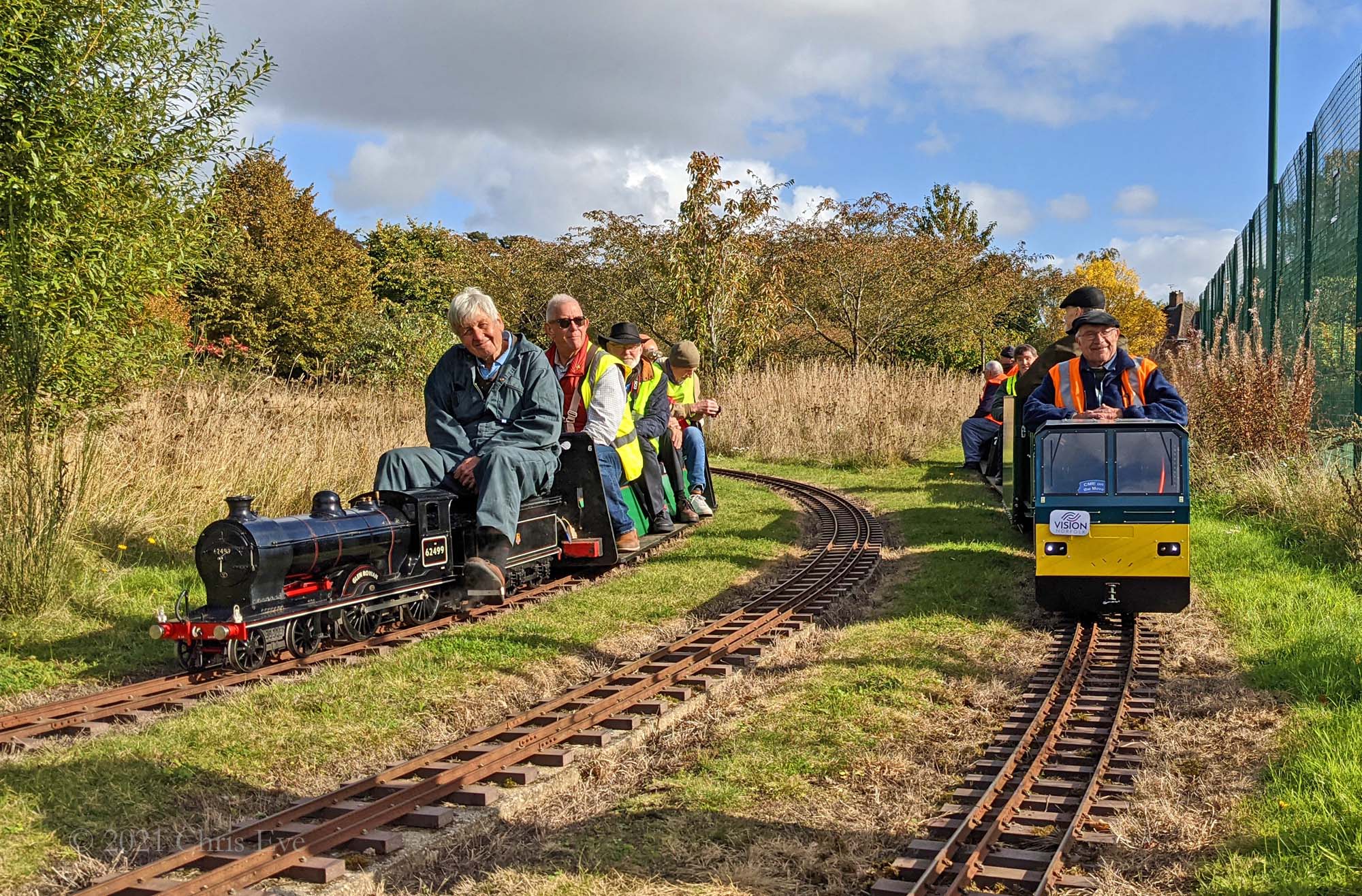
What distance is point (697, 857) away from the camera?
4230 millimetres

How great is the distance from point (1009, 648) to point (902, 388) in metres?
14.2

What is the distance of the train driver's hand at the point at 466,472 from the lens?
7.89m

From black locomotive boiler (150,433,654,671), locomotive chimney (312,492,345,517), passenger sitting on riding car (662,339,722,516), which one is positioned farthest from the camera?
passenger sitting on riding car (662,339,722,516)

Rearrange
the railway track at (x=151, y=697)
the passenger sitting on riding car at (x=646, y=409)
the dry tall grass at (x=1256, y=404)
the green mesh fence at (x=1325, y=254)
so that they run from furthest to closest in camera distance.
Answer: the dry tall grass at (x=1256, y=404) < the green mesh fence at (x=1325, y=254) < the passenger sitting on riding car at (x=646, y=409) < the railway track at (x=151, y=697)

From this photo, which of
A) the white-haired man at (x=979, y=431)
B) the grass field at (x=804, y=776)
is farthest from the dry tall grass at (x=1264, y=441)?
the grass field at (x=804, y=776)

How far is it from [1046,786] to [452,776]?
100 inches

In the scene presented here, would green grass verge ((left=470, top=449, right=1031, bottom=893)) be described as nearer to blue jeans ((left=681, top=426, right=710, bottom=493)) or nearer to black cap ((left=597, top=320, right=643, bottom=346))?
black cap ((left=597, top=320, right=643, bottom=346))

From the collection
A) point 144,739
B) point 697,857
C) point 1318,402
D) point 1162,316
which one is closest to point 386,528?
point 144,739

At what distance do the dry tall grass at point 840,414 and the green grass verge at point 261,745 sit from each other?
12464 millimetres

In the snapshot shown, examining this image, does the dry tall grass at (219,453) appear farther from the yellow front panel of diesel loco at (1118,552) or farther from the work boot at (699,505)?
the yellow front panel of diesel loco at (1118,552)

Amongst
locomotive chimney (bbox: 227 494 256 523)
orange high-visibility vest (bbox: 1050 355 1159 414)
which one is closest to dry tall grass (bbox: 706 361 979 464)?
orange high-visibility vest (bbox: 1050 355 1159 414)

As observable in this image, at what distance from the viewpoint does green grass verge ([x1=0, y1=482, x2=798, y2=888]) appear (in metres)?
4.33

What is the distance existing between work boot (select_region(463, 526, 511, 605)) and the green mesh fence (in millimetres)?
8758

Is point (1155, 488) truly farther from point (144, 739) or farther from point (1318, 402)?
point (1318, 402)
